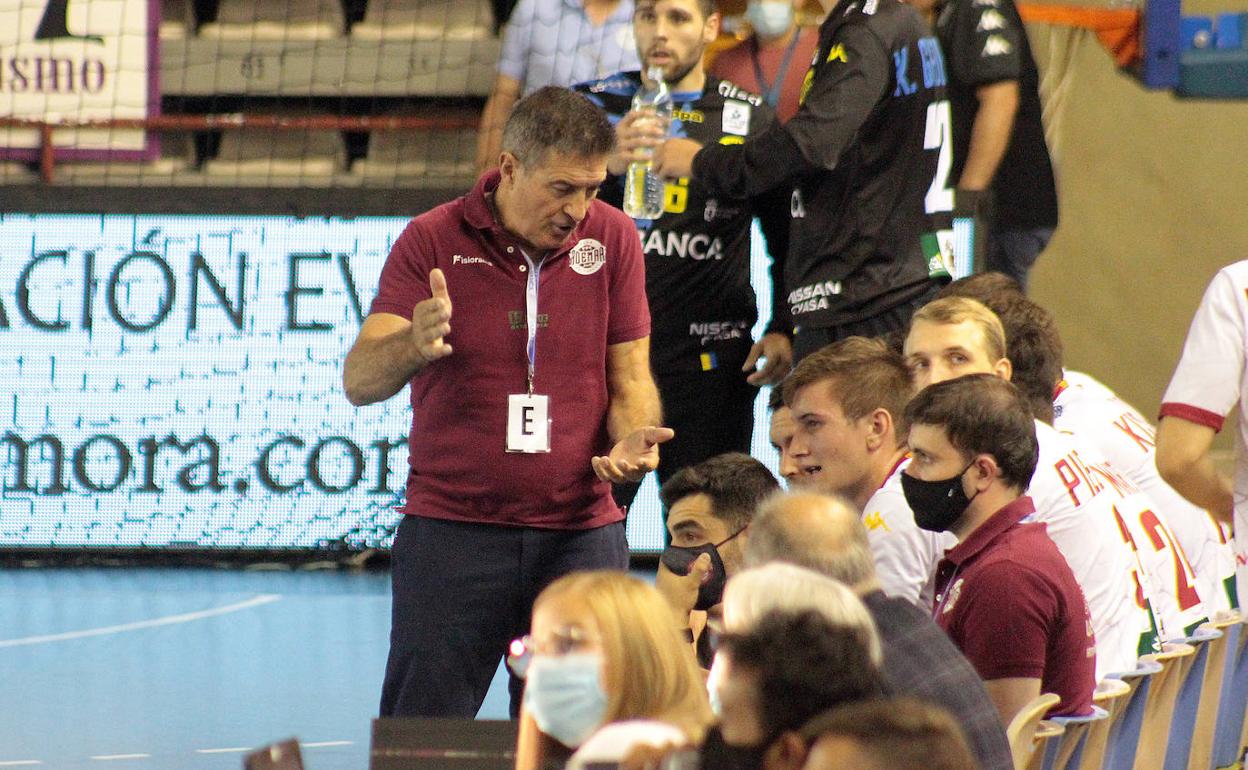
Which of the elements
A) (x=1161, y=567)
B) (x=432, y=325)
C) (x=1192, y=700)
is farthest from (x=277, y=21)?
(x=1192, y=700)

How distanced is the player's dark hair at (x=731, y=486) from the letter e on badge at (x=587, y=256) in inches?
24.7

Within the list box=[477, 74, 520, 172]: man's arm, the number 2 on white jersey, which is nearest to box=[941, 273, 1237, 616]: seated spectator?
the number 2 on white jersey

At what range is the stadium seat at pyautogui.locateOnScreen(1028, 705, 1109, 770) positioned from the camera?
10.2 ft

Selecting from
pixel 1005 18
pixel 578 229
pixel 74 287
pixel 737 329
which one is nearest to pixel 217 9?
pixel 74 287

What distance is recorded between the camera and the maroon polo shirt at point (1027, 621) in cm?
337

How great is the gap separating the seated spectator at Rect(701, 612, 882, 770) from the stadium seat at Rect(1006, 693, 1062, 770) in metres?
0.63

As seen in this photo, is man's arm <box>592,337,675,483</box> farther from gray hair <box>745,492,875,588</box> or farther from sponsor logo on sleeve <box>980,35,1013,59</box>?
sponsor logo on sleeve <box>980,35,1013,59</box>

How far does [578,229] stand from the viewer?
427 centimetres

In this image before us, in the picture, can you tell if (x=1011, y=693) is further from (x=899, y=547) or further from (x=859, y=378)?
(x=859, y=378)

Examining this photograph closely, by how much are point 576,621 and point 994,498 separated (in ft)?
4.09

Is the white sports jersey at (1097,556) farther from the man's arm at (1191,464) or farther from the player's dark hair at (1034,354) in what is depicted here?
the player's dark hair at (1034,354)

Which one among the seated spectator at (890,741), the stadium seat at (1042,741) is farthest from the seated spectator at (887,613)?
the seated spectator at (890,741)

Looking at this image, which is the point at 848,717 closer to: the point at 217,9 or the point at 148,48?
the point at 148,48

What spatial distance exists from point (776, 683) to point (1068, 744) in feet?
3.83
